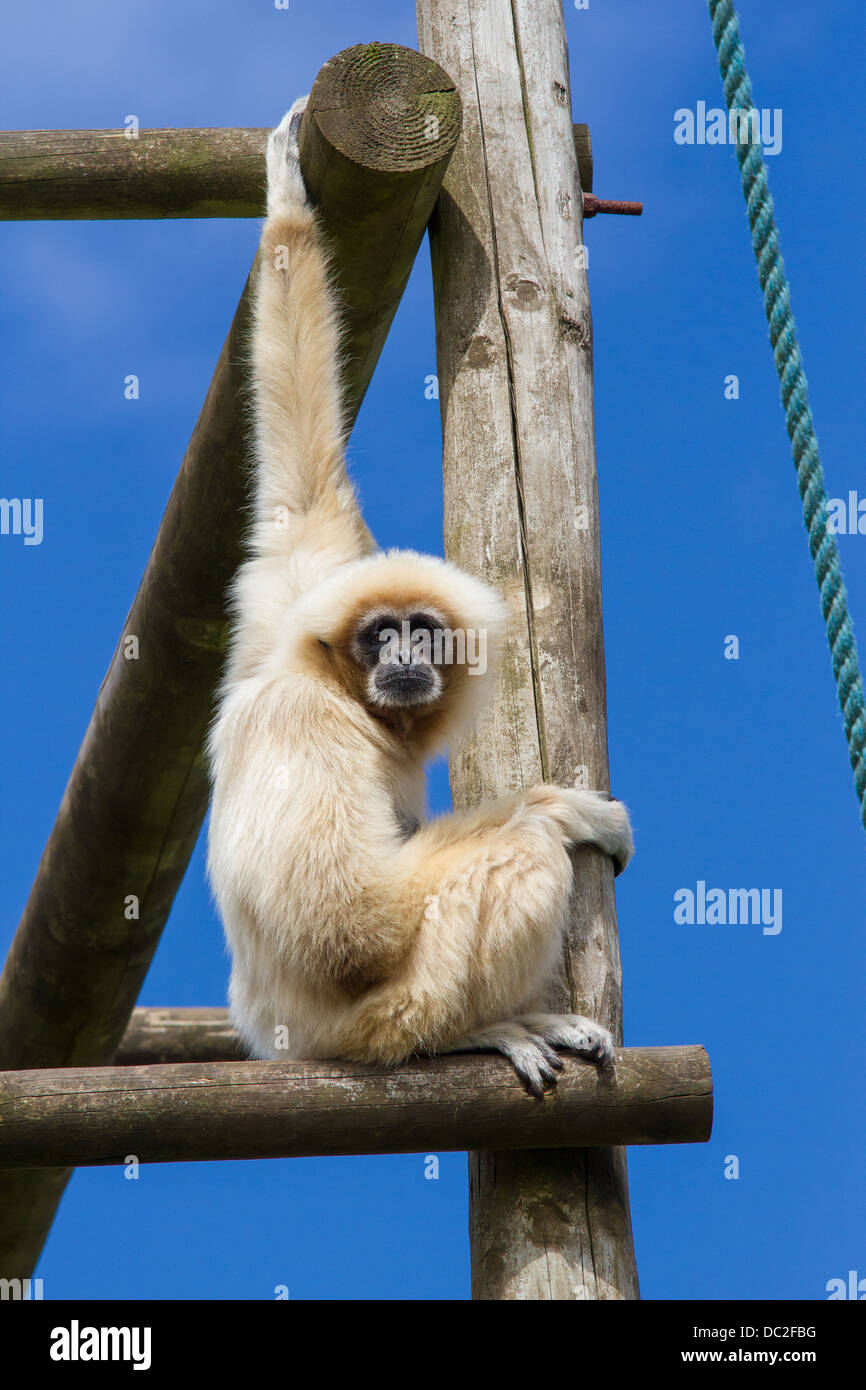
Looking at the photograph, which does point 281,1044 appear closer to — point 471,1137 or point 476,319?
point 471,1137

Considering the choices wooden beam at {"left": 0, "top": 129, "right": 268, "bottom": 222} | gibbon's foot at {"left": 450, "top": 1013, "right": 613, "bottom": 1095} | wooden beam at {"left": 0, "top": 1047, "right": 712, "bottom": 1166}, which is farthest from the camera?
wooden beam at {"left": 0, "top": 129, "right": 268, "bottom": 222}

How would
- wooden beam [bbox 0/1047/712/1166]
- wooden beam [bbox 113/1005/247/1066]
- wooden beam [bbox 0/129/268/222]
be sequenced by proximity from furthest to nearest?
wooden beam [bbox 113/1005/247/1066] < wooden beam [bbox 0/129/268/222] < wooden beam [bbox 0/1047/712/1166]

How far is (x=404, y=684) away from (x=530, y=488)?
0.70m

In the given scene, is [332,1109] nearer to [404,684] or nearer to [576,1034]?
[576,1034]

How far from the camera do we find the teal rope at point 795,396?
3.85 meters

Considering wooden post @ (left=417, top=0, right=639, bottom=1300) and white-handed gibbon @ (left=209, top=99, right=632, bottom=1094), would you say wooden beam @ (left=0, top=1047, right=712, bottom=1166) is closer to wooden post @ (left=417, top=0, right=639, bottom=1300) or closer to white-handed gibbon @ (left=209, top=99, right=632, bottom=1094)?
white-handed gibbon @ (left=209, top=99, right=632, bottom=1094)

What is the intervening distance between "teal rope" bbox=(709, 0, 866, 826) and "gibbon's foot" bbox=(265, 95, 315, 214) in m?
1.26

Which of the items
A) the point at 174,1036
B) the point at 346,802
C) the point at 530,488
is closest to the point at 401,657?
the point at 346,802

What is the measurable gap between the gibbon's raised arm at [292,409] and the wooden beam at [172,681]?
0.37 ft

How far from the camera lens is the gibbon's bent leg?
3721 mm

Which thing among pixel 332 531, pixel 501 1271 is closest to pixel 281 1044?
pixel 501 1271

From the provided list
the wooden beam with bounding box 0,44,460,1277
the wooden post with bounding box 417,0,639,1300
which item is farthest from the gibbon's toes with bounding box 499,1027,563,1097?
the wooden beam with bounding box 0,44,460,1277

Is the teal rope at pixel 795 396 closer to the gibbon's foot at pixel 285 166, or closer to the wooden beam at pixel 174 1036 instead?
the gibbon's foot at pixel 285 166

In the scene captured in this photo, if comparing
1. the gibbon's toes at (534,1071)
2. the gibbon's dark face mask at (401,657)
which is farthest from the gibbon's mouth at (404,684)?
the gibbon's toes at (534,1071)
